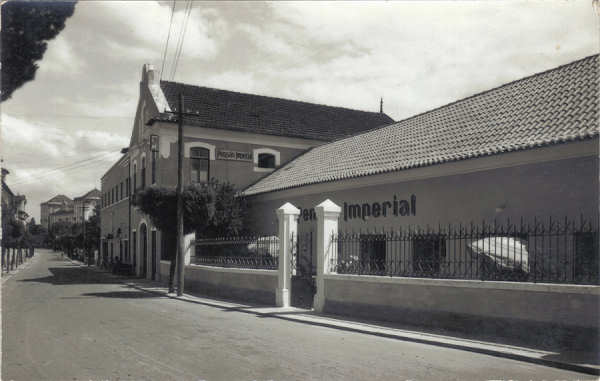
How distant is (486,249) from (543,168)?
2.98 metres

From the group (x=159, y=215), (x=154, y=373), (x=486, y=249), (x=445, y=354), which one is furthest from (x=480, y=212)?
(x=159, y=215)

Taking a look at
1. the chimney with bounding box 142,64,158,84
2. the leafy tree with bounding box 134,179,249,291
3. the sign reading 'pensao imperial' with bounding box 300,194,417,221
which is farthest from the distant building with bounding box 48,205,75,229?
the sign reading 'pensao imperial' with bounding box 300,194,417,221

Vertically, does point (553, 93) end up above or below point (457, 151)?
above

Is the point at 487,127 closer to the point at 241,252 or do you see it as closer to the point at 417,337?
the point at 417,337

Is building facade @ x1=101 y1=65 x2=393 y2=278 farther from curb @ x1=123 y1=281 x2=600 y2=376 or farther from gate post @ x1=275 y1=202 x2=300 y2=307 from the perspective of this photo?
curb @ x1=123 y1=281 x2=600 y2=376

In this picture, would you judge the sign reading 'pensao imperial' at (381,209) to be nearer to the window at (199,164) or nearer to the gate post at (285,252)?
the gate post at (285,252)

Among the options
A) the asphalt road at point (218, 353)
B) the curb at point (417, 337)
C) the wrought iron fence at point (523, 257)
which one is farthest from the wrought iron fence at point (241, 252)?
the wrought iron fence at point (523, 257)

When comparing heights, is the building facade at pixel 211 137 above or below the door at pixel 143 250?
above

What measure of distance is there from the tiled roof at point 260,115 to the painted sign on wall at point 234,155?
1.26 metres

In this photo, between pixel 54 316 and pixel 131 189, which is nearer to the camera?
pixel 54 316

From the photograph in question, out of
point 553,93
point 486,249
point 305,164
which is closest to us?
point 486,249

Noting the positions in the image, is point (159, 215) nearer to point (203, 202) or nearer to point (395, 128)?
point (203, 202)

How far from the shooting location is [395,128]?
73.7 ft

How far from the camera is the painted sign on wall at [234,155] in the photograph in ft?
96.6
